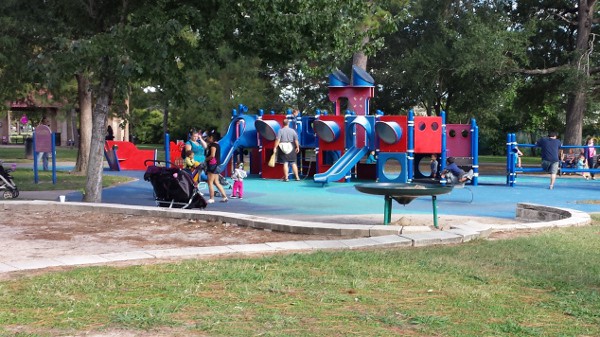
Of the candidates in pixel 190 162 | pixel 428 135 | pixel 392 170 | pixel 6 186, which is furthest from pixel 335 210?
pixel 392 170

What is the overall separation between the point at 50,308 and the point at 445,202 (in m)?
11.7

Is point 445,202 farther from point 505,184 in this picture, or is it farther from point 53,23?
point 53,23

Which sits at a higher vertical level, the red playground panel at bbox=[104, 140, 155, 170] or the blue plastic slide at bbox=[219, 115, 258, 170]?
the blue plastic slide at bbox=[219, 115, 258, 170]

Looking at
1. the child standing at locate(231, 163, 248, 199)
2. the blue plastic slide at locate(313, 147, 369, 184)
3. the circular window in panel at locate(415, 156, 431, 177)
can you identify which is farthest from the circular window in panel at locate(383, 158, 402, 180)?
the child standing at locate(231, 163, 248, 199)

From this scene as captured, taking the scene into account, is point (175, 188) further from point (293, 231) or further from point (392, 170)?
point (392, 170)

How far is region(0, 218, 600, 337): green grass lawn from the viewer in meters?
5.07

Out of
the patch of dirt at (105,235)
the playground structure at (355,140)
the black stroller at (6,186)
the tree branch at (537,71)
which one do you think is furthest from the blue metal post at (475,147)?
the black stroller at (6,186)

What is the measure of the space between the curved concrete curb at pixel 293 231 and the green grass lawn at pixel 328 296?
21.6 inches

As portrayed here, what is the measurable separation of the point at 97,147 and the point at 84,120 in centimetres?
1034

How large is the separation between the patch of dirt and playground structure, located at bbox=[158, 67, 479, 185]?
9.01m

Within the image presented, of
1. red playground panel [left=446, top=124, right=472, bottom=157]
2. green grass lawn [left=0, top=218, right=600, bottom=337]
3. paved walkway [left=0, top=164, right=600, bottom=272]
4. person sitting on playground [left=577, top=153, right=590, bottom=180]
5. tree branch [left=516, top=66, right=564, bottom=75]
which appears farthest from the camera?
tree branch [left=516, top=66, right=564, bottom=75]

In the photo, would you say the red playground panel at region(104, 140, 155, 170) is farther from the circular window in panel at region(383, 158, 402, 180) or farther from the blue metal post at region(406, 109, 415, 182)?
the blue metal post at region(406, 109, 415, 182)

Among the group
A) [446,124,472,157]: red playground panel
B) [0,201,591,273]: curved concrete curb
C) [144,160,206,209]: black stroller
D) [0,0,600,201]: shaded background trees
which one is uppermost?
[0,0,600,201]: shaded background trees

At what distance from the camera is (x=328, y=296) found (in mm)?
5949
